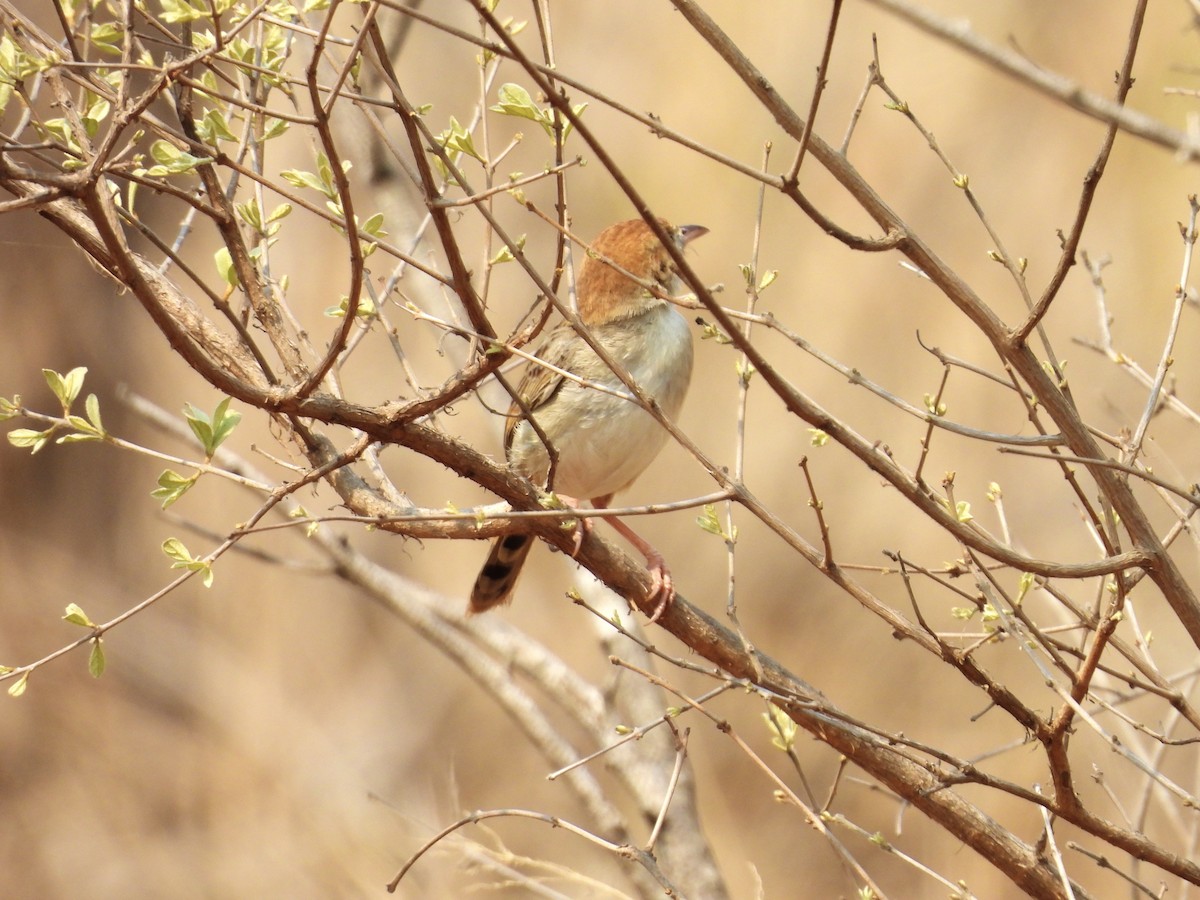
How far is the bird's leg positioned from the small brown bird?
0.06ft

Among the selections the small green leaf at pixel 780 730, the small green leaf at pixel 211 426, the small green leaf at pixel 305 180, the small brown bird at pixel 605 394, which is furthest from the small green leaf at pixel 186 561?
the small brown bird at pixel 605 394

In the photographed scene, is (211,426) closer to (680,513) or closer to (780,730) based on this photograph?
(780,730)

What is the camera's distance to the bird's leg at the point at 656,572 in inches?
128

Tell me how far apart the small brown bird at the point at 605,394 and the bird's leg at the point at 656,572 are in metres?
0.02

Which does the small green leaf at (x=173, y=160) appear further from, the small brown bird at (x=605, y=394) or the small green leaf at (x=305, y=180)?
the small brown bird at (x=605, y=394)

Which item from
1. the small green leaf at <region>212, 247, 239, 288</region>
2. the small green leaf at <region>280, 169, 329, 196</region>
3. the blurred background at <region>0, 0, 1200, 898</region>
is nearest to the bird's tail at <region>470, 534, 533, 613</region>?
the small green leaf at <region>212, 247, 239, 288</region>

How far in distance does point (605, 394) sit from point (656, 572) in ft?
2.50

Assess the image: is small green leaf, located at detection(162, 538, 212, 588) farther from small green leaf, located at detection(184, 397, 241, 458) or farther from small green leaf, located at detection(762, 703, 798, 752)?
small green leaf, located at detection(762, 703, 798, 752)

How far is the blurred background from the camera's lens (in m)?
8.15

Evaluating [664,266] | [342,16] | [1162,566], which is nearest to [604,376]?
[664,266]

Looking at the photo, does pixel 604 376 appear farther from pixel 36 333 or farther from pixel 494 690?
pixel 36 333

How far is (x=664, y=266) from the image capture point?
175 inches

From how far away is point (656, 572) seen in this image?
12.3 ft

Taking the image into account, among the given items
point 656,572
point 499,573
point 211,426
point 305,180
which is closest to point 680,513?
point 499,573
